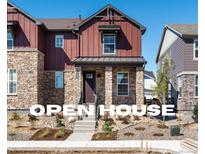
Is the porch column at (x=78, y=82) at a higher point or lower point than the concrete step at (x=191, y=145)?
higher

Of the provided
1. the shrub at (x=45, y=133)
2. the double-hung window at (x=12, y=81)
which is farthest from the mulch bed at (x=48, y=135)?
the double-hung window at (x=12, y=81)

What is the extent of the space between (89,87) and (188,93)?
7082 millimetres

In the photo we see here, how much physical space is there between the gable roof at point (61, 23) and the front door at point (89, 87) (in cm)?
421

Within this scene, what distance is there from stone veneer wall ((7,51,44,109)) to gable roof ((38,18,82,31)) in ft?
13.2

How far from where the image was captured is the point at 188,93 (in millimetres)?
22672

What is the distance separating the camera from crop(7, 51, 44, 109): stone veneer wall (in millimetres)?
21969

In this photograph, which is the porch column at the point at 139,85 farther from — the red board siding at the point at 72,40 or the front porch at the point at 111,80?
the red board siding at the point at 72,40

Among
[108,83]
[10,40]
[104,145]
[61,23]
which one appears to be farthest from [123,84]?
[104,145]

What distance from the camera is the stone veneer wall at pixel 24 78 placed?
21969 mm

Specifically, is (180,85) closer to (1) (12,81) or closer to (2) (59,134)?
(2) (59,134)

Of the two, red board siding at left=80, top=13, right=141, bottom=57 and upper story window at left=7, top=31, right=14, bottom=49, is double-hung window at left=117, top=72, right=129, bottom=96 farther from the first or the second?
upper story window at left=7, top=31, right=14, bottom=49
